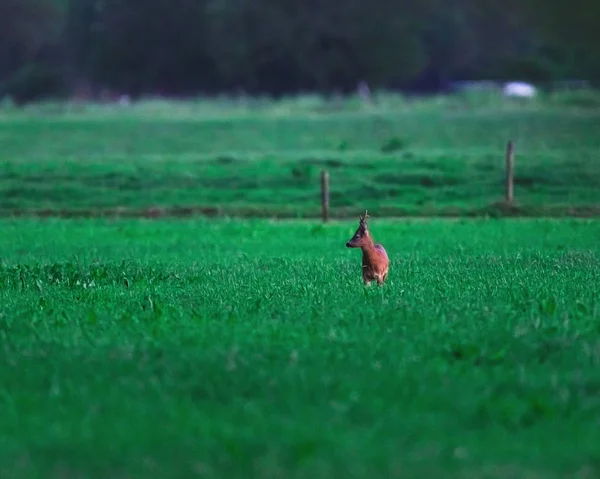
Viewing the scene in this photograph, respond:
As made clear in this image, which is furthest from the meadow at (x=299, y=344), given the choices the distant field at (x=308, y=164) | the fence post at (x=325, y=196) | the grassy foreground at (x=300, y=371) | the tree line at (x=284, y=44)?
the tree line at (x=284, y=44)

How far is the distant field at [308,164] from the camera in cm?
3600

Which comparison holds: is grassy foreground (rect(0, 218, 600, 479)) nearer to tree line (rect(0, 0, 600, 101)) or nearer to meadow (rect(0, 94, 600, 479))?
meadow (rect(0, 94, 600, 479))

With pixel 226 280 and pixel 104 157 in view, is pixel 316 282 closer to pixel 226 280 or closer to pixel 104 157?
pixel 226 280

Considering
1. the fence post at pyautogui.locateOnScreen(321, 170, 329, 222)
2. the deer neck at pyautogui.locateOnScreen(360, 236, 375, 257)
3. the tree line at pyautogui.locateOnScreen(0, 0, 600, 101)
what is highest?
the tree line at pyautogui.locateOnScreen(0, 0, 600, 101)

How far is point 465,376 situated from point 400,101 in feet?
203

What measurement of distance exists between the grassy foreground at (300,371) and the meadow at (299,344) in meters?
0.03

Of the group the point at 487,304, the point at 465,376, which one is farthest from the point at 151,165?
the point at 465,376

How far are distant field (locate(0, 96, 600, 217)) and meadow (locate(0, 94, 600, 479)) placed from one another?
2.00 ft

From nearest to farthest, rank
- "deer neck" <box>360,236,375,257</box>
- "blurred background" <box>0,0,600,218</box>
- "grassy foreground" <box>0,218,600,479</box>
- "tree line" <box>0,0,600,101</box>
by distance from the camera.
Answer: "grassy foreground" <box>0,218,600,479</box>, "deer neck" <box>360,236,375,257</box>, "blurred background" <box>0,0,600,218</box>, "tree line" <box>0,0,600,101</box>

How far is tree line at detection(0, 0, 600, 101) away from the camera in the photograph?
3671 inches

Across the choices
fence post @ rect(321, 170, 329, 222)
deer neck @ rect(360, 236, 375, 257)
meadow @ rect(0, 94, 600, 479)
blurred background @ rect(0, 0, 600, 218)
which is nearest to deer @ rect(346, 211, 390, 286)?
deer neck @ rect(360, 236, 375, 257)

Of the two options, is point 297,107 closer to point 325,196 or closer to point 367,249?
point 325,196

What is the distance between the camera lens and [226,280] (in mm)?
17969

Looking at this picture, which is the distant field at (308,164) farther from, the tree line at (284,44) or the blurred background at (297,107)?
the tree line at (284,44)
